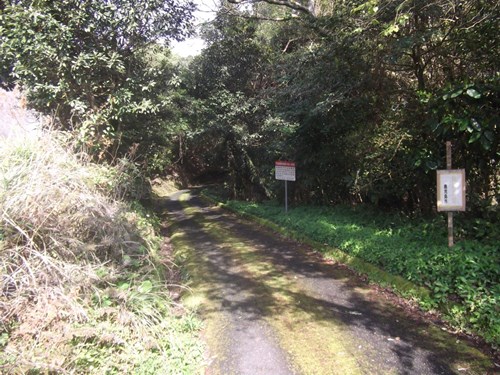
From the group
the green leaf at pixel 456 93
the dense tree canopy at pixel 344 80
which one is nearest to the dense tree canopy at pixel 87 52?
the dense tree canopy at pixel 344 80

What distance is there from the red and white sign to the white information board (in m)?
5.86

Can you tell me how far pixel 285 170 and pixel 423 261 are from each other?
20.3 ft

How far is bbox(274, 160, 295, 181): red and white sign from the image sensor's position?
10391 mm

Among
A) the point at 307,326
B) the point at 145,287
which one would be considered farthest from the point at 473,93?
the point at 145,287

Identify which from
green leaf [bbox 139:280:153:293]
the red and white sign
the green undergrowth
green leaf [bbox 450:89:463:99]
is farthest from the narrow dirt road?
the red and white sign

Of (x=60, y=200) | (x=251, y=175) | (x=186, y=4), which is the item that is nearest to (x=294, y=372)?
(x=60, y=200)

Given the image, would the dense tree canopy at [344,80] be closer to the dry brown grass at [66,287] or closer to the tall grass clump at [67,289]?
the dry brown grass at [66,287]

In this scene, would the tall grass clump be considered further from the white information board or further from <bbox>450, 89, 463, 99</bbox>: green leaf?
<bbox>450, 89, 463, 99</bbox>: green leaf

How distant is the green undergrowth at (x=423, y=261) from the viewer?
3.69m

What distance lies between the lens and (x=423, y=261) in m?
4.57

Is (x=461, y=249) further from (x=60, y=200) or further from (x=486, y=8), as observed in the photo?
(x=60, y=200)

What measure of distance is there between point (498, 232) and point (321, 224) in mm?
3786

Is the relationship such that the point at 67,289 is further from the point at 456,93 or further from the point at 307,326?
the point at 456,93

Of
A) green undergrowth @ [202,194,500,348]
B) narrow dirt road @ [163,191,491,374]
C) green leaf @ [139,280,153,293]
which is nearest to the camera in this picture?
narrow dirt road @ [163,191,491,374]
